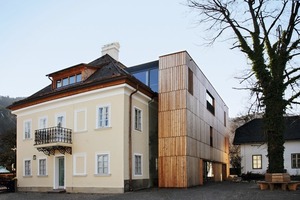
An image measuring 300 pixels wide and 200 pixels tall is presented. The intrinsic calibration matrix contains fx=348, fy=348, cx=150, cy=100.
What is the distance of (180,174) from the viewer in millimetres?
19703

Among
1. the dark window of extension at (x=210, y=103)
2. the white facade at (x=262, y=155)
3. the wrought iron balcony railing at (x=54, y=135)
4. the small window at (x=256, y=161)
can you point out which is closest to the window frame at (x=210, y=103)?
the dark window of extension at (x=210, y=103)

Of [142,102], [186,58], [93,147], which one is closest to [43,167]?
[93,147]

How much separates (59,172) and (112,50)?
10388mm

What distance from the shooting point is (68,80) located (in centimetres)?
2233

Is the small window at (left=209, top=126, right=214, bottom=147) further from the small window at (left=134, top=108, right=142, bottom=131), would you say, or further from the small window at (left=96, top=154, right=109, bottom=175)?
the small window at (left=96, top=154, right=109, bottom=175)

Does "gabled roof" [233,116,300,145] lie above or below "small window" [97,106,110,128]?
below

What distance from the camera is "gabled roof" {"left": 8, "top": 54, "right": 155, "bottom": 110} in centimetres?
1886

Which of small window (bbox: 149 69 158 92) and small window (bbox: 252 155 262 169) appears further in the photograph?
small window (bbox: 252 155 262 169)

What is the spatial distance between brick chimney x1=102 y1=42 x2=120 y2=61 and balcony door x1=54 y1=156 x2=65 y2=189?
935cm

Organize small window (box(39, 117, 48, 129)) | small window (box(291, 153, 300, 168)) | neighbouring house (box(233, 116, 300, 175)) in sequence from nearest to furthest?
small window (box(39, 117, 48, 129)) < small window (box(291, 153, 300, 168)) < neighbouring house (box(233, 116, 300, 175))

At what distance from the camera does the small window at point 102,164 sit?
61.6 ft

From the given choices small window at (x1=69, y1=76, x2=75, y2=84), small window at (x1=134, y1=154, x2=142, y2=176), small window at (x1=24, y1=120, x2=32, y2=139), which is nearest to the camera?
small window at (x1=134, y1=154, x2=142, y2=176)

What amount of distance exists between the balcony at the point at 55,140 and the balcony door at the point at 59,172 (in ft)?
2.56

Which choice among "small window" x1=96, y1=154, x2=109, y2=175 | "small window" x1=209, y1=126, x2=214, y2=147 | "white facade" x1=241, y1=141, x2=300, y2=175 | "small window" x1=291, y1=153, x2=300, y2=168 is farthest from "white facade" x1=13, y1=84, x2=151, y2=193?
"small window" x1=291, y1=153, x2=300, y2=168
